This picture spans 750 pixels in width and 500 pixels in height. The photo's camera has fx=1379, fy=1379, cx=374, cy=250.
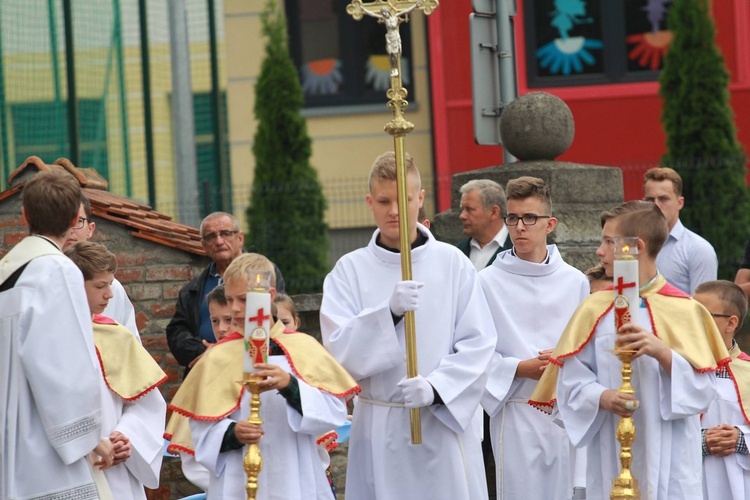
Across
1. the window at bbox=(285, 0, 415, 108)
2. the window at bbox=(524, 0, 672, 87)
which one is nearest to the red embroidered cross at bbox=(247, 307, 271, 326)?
the window at bbox=(524, 0, 672, 87)

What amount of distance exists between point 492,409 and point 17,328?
2.39 m

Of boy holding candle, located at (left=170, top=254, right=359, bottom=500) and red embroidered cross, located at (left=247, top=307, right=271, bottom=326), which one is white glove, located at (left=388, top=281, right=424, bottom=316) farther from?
red embroidered cross, located at (left=247, top=307, right=271, bottom=326)

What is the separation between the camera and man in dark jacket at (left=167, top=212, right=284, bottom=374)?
8070 mm

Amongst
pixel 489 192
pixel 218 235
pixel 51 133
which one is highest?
pixel 51 133

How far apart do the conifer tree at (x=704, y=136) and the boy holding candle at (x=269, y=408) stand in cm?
914

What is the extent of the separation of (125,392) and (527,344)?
1.95 meters

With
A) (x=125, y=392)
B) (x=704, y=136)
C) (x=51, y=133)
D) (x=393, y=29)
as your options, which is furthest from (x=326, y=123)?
(x=125, y=392)

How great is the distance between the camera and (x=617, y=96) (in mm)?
17391

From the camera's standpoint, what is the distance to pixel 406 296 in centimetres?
572

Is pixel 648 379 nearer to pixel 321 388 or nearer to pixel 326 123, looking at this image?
pixel 321 388

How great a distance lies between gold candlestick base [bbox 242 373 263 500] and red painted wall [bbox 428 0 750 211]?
37.5 ft

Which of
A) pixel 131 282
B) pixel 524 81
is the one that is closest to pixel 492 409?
pixel 131 282

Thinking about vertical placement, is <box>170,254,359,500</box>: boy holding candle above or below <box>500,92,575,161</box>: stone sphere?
below

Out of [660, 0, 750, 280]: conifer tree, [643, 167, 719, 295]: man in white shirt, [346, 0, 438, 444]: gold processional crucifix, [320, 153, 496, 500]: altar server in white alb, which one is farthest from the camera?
[660, 0, 750, 280]: conifer tree
